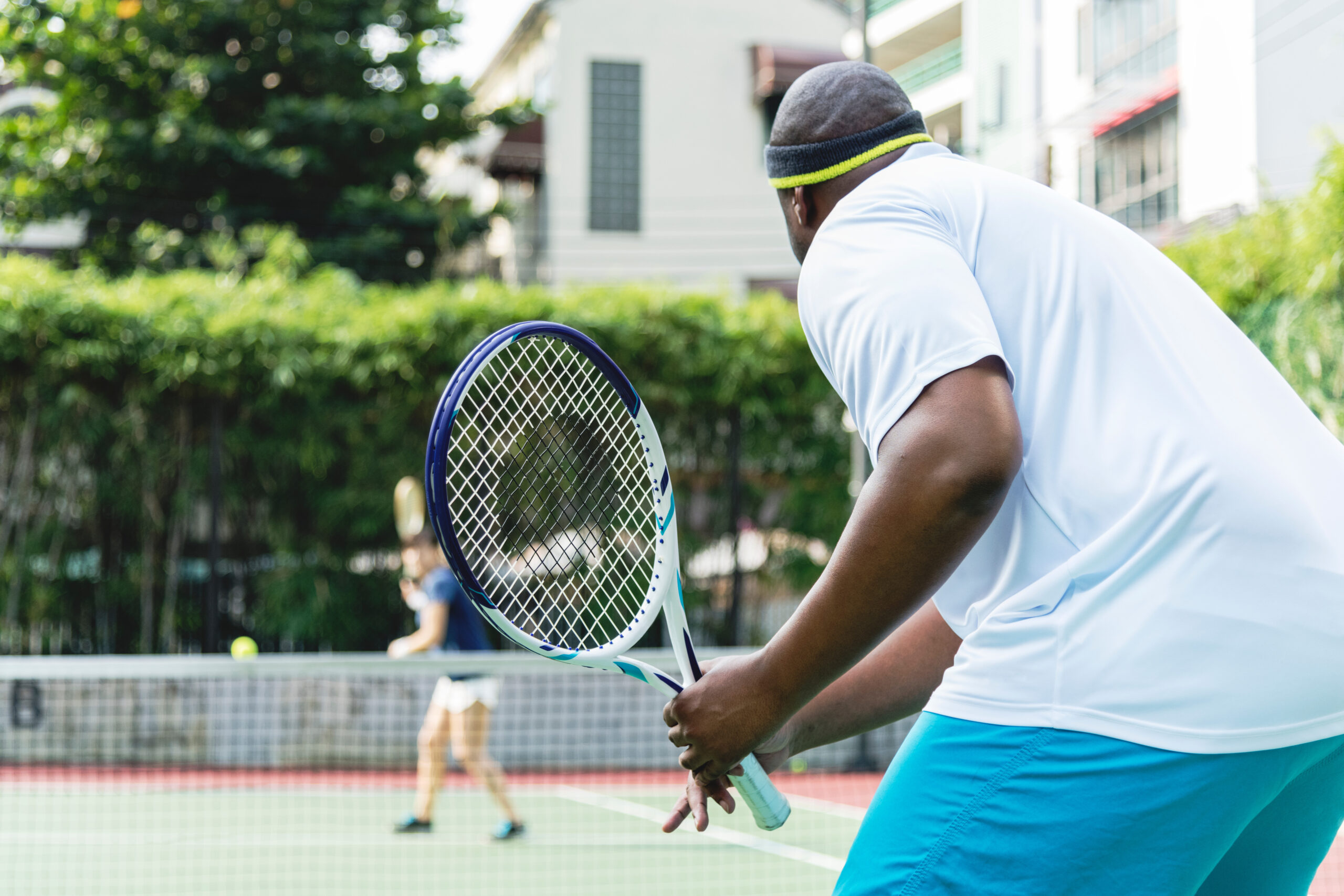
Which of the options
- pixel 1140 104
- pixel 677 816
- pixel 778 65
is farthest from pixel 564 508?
pixel 778 65

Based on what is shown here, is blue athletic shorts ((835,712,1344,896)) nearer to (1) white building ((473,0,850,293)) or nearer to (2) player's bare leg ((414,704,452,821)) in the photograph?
(2) player's bare leg ((414,704,452,821))

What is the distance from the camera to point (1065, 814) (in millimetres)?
1340

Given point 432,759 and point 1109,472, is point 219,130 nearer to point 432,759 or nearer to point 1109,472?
point 432,759

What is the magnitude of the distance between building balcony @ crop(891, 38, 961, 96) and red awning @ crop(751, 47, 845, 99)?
149 inches

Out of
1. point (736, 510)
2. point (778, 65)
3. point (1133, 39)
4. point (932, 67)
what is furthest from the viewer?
point (932, 67)

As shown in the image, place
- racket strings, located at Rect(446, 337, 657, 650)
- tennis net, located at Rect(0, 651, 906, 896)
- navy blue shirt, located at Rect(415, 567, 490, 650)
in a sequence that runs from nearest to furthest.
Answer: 1. racket strings, located at Rect(446, 337, 657, 650)
2. tennis net, located at Rect(0, 651, 906, 896)
3. navy blue shirt, located at Rect(415, 567, 490, 650)

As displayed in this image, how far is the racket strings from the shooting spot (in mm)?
2139

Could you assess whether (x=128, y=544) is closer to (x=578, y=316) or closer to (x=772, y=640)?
(x=578, y=316)

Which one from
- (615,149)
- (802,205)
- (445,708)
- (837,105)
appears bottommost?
(445,708)

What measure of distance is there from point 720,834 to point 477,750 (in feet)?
4.47

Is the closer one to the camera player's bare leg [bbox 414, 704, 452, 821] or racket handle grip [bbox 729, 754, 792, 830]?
racket handle grip [bbox 729, 754, 792, 830]

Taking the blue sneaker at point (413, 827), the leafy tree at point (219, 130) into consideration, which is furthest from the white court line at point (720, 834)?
the leafy tree at point (219, 130)

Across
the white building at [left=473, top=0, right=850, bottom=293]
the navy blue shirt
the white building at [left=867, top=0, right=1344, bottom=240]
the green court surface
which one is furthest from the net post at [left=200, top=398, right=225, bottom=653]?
the white building at [left=473, top=0, right=850, bottom=293]

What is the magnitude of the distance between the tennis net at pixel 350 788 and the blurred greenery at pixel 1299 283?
331 centimetres
